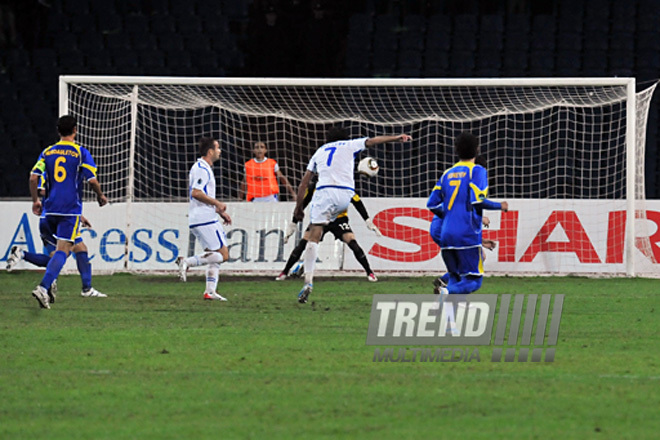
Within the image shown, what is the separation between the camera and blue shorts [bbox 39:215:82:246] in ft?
30.8

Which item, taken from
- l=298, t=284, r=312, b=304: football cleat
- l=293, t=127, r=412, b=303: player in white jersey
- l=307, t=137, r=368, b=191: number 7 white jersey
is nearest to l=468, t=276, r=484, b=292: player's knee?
l=298, t=284, r=312, b=304: football cleat

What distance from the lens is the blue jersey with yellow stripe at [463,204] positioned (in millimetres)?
7164

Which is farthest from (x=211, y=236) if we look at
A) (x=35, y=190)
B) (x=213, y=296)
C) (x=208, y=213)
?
(x=35, y=190)

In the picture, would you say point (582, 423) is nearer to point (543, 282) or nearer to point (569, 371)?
point (569, 371)

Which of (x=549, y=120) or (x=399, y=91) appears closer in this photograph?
(x=549, y=120)

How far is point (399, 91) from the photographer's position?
18.2 meters

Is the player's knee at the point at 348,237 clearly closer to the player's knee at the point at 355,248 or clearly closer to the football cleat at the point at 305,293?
the player's knee at the point at 355,248

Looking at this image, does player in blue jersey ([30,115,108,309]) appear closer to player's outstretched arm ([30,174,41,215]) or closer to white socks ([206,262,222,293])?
player's outstretched arm ([30,174,41,215])

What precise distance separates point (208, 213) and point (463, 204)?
142 inches

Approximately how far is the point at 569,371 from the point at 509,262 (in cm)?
876

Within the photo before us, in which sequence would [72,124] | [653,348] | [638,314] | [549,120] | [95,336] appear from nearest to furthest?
[653,348] < [95,336] < [638,314] < [72,124] < [549,120]

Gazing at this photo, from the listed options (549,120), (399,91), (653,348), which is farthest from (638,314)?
(399,91)

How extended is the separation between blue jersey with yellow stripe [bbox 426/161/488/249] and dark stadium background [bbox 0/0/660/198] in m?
11.6

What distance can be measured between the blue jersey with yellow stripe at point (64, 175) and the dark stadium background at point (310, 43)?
29.5 feet
